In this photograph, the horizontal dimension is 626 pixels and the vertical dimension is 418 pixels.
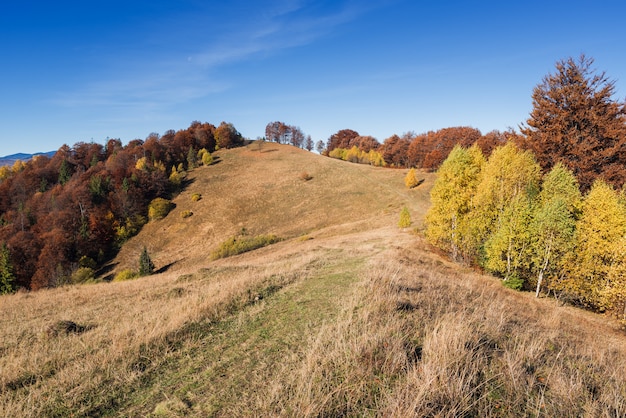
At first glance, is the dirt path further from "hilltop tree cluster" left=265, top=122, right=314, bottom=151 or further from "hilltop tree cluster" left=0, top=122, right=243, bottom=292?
"hilltop tree cluster" left=265, top=122, right=314, bottom=151

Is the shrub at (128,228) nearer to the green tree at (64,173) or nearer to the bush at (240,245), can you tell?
the bush at (240,245)

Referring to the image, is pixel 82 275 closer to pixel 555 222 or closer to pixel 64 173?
pixel 64 173

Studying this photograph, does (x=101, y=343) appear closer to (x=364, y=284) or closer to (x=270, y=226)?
(x=364, y=284)

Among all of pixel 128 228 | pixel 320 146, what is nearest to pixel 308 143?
pixel 320 146

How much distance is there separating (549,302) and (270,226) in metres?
46.4

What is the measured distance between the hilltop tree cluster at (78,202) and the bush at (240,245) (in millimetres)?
25428

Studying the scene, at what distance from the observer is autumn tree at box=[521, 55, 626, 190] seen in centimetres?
2517

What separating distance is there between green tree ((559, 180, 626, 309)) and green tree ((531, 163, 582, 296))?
0.57 m

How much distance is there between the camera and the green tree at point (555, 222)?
19031 millimetres

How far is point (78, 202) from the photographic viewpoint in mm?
67750

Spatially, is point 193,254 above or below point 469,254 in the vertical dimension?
below

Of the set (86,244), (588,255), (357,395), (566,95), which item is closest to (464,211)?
(588,255)

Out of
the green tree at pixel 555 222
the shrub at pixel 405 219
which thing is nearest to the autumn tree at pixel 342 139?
the shrub at pixel 405 219

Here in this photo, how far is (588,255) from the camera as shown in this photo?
61.0 feet
